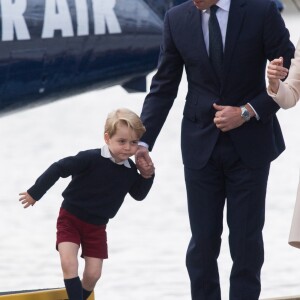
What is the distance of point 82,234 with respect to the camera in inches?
235

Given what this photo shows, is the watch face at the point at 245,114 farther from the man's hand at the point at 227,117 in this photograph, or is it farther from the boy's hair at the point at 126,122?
the boy's hair at the point at 126,122

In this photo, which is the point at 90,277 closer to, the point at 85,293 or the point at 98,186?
the point at 85,293

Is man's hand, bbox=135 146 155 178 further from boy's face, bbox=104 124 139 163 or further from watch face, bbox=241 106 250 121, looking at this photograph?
watch face, bbox=241 106 250 121

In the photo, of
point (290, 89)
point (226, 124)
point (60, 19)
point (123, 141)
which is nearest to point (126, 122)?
point (123, 141)

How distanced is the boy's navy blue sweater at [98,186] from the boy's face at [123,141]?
0.11 meters

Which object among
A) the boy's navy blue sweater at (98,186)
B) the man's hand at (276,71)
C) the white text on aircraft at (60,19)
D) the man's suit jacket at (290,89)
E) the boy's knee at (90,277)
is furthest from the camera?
the white text on aircraft at (60,19)

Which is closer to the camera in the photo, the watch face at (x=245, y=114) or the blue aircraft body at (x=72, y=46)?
the watch face at (x=245, y=114)

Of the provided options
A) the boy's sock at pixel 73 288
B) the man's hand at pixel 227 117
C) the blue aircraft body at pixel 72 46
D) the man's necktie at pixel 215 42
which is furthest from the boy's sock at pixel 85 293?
the blue aircraft body at pixel 72 46

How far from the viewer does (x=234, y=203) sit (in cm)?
573

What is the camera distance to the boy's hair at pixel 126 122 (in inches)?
226

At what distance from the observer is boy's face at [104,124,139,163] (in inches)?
226

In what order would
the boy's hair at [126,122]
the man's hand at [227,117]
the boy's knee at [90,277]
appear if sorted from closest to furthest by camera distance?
1. the man's hand at [227,117]
2. the boy's hair at [126,122]
3. the boy's knee at [90,277]

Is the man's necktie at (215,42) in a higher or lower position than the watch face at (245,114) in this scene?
higher

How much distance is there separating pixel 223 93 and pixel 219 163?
31cm
